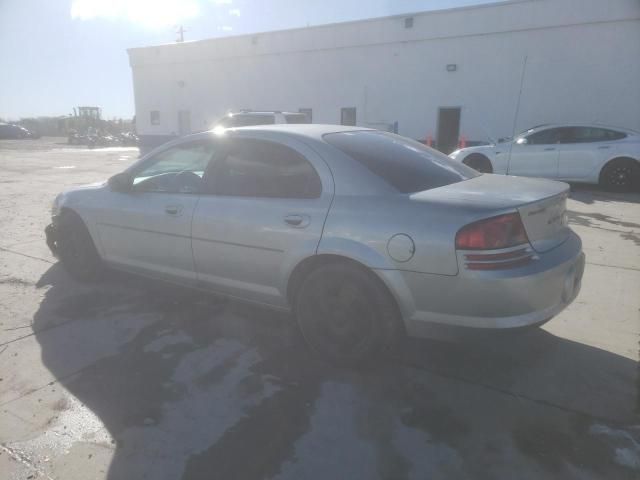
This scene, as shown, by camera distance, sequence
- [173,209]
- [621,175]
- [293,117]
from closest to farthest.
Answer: [173,209] → [621,175] → [293,117]

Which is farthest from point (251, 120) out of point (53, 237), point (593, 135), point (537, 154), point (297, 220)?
point (297, 220)

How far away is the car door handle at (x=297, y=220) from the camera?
302 centimetres

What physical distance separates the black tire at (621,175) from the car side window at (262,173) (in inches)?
365

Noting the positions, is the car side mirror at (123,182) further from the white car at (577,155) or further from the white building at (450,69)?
the white building at (450,69)

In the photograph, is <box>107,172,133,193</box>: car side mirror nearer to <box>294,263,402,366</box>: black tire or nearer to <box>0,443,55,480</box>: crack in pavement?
<box>294,263,402,366</box>: black tire

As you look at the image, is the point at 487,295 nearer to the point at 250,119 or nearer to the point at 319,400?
the point at 319,400

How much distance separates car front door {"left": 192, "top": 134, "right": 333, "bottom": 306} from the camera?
3066 mm

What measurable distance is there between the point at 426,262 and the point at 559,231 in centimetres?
99

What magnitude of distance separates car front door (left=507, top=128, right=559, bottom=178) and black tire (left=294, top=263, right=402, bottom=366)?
8.80m

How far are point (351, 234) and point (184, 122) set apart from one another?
83.2ft

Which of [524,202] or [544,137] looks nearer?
[524,202]

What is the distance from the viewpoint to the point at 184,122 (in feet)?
→ 85.7

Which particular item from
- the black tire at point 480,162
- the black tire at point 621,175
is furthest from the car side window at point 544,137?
the black tire at point 621,175

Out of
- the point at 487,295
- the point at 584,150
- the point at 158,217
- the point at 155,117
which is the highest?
the point at 155,117
